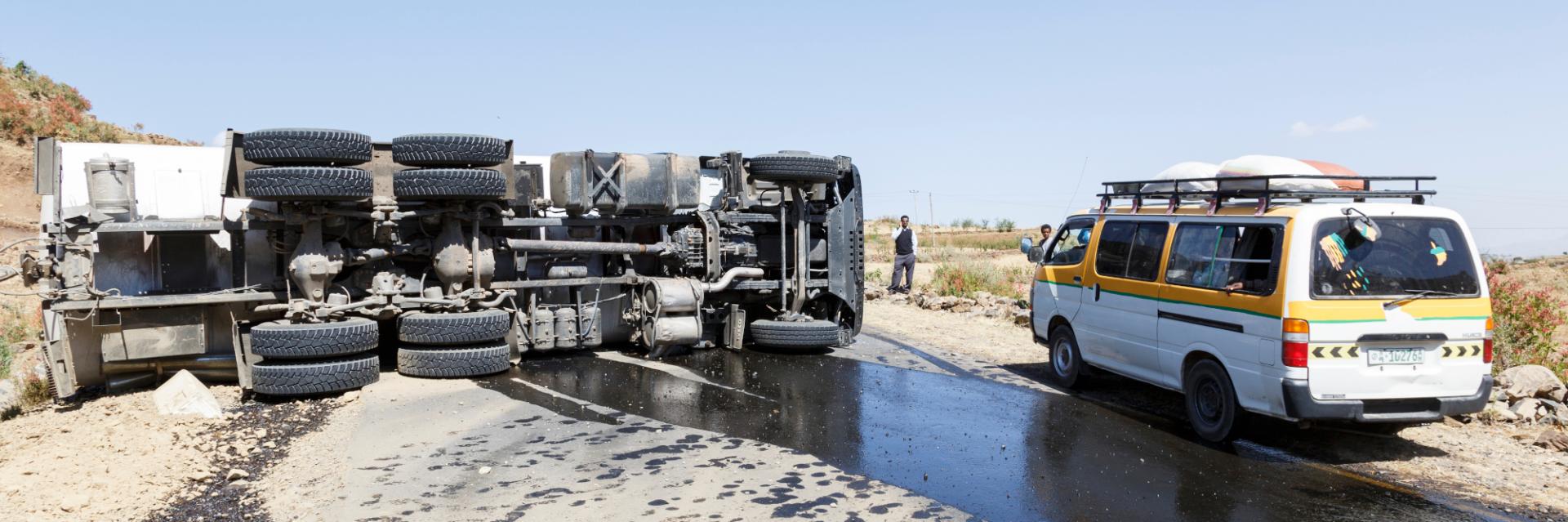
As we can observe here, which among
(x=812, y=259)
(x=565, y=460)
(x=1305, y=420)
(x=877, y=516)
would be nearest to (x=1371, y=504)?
(x=1305, y=420)

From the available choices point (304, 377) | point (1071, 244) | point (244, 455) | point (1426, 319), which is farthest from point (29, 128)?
point (1426, 319)

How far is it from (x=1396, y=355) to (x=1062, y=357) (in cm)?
352

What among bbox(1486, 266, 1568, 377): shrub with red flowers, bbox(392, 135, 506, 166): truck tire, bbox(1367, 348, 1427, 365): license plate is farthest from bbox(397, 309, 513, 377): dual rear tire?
bbox(1486, 266, 1568, 377): shrub with red flowers

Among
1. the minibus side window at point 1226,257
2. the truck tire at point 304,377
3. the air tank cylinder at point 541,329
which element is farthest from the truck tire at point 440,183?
the minibus side window at point 1226,257

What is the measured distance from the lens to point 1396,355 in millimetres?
6801

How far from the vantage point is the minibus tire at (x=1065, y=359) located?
31.6 feet

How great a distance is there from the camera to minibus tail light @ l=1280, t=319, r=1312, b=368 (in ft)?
21.9

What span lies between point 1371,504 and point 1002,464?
7.27ft

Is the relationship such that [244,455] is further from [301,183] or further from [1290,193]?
[1290,193]

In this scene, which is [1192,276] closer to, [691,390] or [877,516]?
[877,516]

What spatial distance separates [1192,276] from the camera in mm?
7844

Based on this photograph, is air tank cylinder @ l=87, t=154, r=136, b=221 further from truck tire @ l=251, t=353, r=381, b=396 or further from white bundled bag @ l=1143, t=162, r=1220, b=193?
white bundled bag @ l=1143, t=162, r=1220, b=193

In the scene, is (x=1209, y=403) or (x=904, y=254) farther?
(x=904, y=254)

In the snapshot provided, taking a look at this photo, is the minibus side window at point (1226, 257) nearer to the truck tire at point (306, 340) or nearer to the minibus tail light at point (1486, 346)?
the minibus tail light at point (1486, 346)
